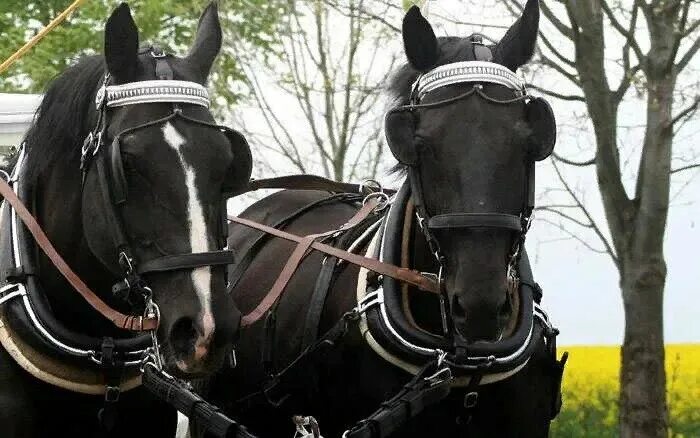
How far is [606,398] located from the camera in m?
12.8

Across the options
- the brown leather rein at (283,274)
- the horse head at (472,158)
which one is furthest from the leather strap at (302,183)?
the horse head at (472,158)

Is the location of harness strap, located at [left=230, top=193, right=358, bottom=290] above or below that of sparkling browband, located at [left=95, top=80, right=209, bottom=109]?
below

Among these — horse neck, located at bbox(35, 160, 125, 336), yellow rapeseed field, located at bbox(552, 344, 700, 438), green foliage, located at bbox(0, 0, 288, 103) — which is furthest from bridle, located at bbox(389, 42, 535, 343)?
green foliage, located at bbox(0, 0, 288, 103)

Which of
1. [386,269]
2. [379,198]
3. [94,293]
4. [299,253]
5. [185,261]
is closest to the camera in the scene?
[185,261]

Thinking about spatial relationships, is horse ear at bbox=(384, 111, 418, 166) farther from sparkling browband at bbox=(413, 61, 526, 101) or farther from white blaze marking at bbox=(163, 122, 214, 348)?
white blaze marking at bbox=(163, 122, 214, 348)

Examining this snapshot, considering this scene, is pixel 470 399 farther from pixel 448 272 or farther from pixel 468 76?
pixel 468 76

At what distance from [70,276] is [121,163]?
523 mm

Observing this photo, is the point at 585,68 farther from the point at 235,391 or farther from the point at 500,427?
the point at 500,427

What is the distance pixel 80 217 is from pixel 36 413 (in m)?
0.73

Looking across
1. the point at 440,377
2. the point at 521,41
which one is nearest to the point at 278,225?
the point at 521,41

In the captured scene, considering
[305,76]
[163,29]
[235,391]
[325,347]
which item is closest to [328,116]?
[305,76]

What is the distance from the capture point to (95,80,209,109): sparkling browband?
4.46 m

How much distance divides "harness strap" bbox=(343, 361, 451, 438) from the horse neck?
0.99 m

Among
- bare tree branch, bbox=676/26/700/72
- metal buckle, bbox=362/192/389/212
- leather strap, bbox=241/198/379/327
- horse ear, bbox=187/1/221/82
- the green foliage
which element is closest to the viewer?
horse ear, bbox=187/1/221/82
